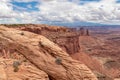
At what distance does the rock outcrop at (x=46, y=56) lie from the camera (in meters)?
16.0

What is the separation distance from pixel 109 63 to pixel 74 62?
103944 millimetres

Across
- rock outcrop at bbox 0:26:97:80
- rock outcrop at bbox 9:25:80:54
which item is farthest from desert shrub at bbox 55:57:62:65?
rock outcrop at bbox 9:25:80:54

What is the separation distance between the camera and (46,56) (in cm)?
1662

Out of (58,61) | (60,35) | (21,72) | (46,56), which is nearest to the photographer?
(21,72)

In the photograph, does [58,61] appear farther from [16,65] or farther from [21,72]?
Result: [16,65]

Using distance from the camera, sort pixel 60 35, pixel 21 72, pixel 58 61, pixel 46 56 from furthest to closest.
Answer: pixel 60 35
pixel 46 56
pixel 58 61
pixel 21 72

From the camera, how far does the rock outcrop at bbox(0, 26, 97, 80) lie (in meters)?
16.0

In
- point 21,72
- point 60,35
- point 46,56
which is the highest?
point 46,56

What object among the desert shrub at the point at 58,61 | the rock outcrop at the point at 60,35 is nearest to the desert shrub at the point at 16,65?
the desert shrub at the point at 58,61

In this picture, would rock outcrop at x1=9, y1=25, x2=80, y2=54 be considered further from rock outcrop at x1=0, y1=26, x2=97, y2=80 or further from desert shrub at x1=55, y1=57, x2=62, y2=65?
desert shrub at x1=55, y1=57, x2=62, y2=65

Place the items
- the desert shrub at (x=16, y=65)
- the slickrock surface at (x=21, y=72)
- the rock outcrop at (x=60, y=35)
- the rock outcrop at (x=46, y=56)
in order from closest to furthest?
the slickrock surface at (x=21, y=72)
the desert shrub at (x=16, y=65)
the rock outcrop at (x=46, y=56)
the rock outcrop at (x=60, y=35)

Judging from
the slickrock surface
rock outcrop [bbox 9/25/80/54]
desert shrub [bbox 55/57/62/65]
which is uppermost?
desert shrub [bbox 55/57/62/65]

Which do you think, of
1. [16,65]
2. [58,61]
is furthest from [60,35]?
[16,65]

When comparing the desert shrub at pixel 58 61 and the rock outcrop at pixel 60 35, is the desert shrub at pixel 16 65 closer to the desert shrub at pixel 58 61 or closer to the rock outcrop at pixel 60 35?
the desert shrub at pixel 58 61
